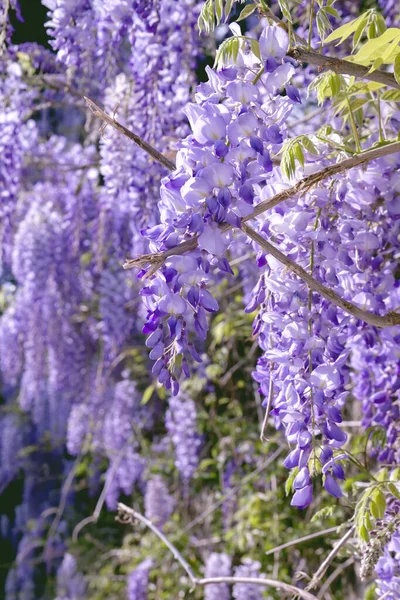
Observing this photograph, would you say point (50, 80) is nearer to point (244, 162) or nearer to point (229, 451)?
point (229, 451)

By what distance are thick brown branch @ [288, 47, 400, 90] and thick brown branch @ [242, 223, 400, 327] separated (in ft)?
0.72

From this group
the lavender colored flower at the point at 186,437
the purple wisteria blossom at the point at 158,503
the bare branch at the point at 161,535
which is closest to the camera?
the bare branch at the point at 161,535

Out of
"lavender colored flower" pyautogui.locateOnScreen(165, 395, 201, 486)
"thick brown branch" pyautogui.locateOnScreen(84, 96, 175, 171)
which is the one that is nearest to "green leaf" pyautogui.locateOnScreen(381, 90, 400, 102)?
"thick brown branch" pyautogui.locateOnScreen(84, 96, 175, 171)

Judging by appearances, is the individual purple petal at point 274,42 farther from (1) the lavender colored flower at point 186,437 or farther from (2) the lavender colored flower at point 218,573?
(1) the lavender colored flower at point 186,437

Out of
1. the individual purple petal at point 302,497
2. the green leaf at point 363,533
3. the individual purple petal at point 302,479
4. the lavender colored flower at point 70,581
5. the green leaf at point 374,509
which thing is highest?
the individual purple petal at point 302,479

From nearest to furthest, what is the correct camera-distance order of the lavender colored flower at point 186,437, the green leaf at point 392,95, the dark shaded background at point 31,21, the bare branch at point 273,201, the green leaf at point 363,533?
the bare branch at point 273,201 → the green leaf at point 363,533 → the green leaf at point 392,95 → the dark shaded background at point 31,21 → the lavender colored flower at point 186,437

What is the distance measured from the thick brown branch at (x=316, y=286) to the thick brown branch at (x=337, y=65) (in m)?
0.22

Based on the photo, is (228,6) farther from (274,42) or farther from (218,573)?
(218,573)

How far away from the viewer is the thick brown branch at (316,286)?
85 cm

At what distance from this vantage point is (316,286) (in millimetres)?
879

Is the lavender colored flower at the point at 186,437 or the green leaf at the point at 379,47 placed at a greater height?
the green leaf at the point at 379,47

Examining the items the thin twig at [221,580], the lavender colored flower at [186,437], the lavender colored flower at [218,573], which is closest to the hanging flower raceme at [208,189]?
the thin twig at [221,580]

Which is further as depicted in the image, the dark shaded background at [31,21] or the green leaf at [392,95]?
the dark shaded background at [31,21]

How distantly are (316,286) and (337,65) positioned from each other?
27cm
